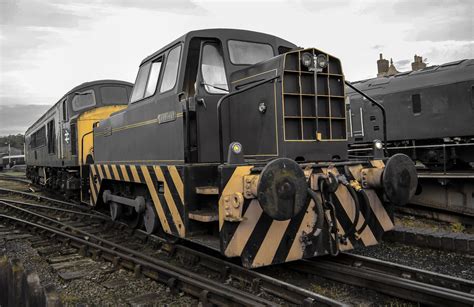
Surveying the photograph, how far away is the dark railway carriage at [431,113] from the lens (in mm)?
10883

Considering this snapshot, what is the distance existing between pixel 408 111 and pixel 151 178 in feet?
30.2

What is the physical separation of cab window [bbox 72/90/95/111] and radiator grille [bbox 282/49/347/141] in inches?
350

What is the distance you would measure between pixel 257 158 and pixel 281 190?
3.57 feet

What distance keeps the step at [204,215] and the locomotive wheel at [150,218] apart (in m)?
1.23

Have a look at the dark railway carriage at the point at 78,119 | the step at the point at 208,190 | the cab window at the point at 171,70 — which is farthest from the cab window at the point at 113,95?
the step at the point at 208,190

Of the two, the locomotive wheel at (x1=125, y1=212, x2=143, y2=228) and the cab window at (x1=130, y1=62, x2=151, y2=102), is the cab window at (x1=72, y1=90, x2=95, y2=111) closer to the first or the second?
the locomotive wheel at (x1=125, y1=212, x2=143, y2=228)

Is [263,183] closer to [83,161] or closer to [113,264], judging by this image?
[113,264]

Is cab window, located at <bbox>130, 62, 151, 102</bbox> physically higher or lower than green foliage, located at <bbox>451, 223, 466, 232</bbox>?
higher

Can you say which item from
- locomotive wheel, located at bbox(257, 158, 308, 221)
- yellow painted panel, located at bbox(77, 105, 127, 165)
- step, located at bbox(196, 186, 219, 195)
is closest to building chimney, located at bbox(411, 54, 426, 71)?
yellow painted panel, located at bbox(77, 105, 127, 165)

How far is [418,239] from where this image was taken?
5691 mm

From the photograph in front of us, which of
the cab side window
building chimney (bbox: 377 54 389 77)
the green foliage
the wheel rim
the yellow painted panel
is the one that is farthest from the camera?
building chimney (bbox: 377 54 389 77)

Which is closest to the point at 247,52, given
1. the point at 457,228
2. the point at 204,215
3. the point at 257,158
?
the point at 257,158

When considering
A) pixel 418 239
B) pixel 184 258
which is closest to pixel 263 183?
pixel 184 258

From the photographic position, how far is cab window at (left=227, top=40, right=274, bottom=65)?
17.8 ft
